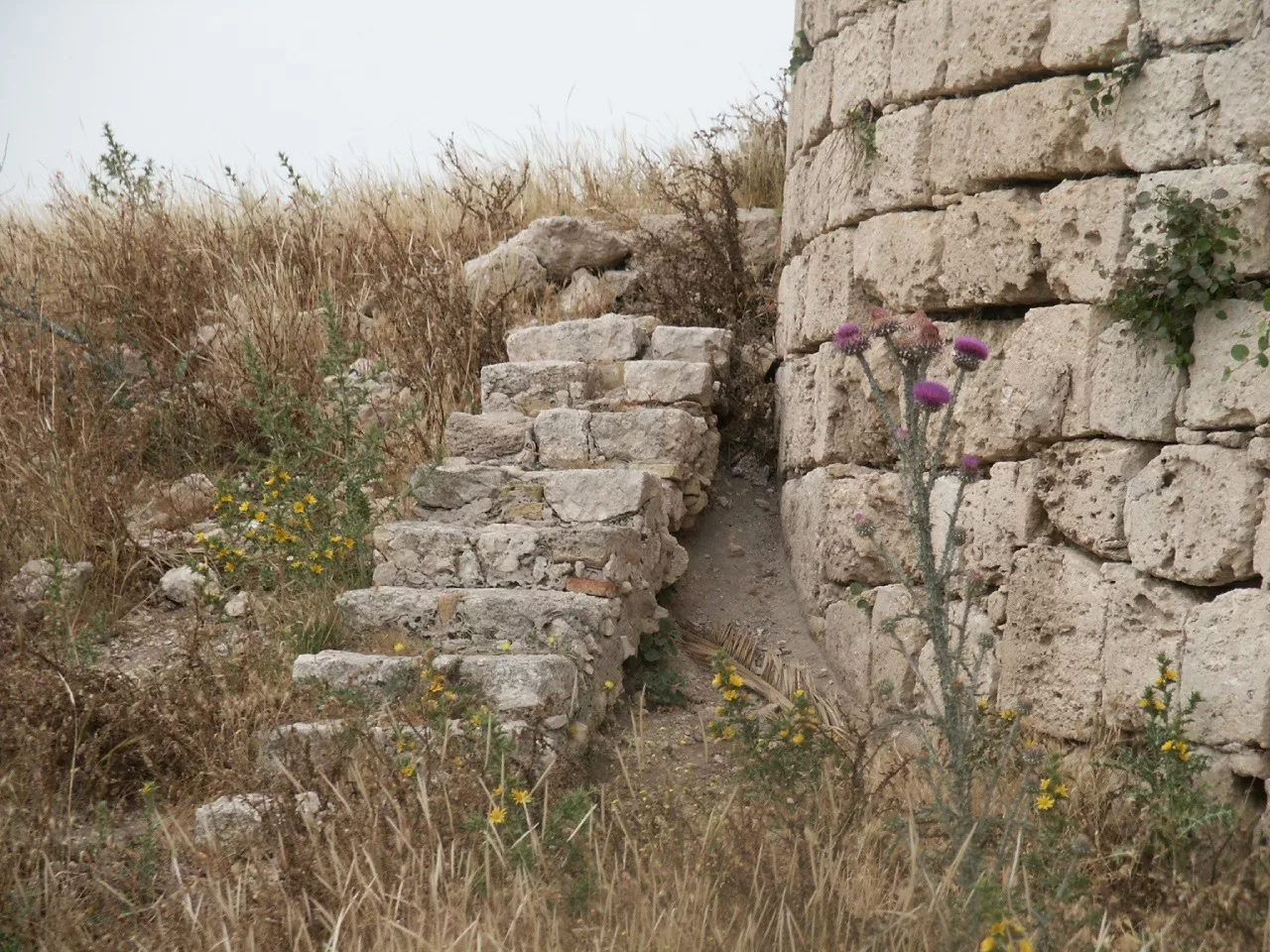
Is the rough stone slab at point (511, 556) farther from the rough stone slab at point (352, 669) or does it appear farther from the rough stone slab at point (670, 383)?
the rough stone slab at point (670, 383)

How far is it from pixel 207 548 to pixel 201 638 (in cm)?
72

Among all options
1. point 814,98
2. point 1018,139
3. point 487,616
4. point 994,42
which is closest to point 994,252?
point 1018,139

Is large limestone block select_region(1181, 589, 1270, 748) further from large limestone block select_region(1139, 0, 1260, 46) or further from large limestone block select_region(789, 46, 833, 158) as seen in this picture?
large limestone block select_region(789, 46, 833, 158)

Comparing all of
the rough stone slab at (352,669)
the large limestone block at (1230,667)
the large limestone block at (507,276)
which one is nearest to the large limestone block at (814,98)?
the large limestone block at (507,276)

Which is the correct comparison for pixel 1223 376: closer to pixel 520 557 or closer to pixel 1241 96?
pixel 1241 96

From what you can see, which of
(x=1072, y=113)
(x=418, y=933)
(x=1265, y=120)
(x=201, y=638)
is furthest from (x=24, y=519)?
(x=1265, y=120)

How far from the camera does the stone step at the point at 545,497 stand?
201 inches

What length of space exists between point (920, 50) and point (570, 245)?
3160 mm

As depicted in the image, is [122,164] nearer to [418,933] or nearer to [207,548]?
[207,548]

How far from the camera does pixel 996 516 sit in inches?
171

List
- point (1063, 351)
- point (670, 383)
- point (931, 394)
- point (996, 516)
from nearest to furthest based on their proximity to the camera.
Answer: point (931, 394)
point (1063, 351)
point (996, 516)
point (670, 383)

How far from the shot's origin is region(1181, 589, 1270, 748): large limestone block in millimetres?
3490

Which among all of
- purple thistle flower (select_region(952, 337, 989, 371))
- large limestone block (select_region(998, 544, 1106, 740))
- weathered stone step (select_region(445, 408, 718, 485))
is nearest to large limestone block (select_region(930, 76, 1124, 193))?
purple thistle flower (select_region(952, 337, 989, 371))

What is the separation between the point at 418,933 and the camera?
2756 millimetres
